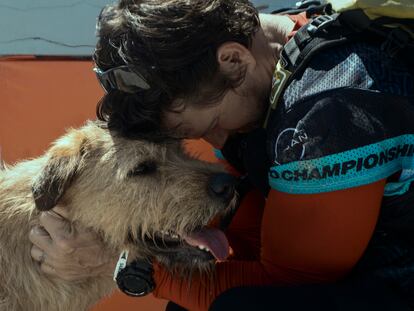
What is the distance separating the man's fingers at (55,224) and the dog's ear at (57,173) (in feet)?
0.40

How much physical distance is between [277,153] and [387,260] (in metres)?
0.59

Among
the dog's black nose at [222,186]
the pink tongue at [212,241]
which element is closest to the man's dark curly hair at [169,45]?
the dog's black nose at [222,186]

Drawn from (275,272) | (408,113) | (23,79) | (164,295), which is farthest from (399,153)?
(23,79)

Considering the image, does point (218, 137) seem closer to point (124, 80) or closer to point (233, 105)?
point (233, 105)

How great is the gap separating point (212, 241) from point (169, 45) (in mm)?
850

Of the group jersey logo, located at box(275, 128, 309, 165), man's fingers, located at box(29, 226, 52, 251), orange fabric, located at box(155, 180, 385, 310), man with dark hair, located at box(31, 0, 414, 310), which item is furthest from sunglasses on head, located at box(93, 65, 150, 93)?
man's fingers, located at box(29, 226, 52, 251)

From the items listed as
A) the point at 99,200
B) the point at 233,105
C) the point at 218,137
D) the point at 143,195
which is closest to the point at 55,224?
the point at 99,200

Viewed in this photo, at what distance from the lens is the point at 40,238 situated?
238 centimetres

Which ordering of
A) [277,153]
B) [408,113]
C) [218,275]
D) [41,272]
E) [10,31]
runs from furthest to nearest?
1. [10,31]
2. [41,272]
3. [218,275]
4. [277,153]
5. [408,113]

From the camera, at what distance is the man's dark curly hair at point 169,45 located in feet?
6.38

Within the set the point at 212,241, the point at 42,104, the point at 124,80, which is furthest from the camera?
the point at 42,104

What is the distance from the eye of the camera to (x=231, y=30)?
6.66ft

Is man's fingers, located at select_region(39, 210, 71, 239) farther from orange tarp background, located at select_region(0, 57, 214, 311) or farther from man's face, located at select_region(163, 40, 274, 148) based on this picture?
orange tarp background, located at select_region(0, 57, 214, 311)

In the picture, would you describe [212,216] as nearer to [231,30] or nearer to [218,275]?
[218,275]
